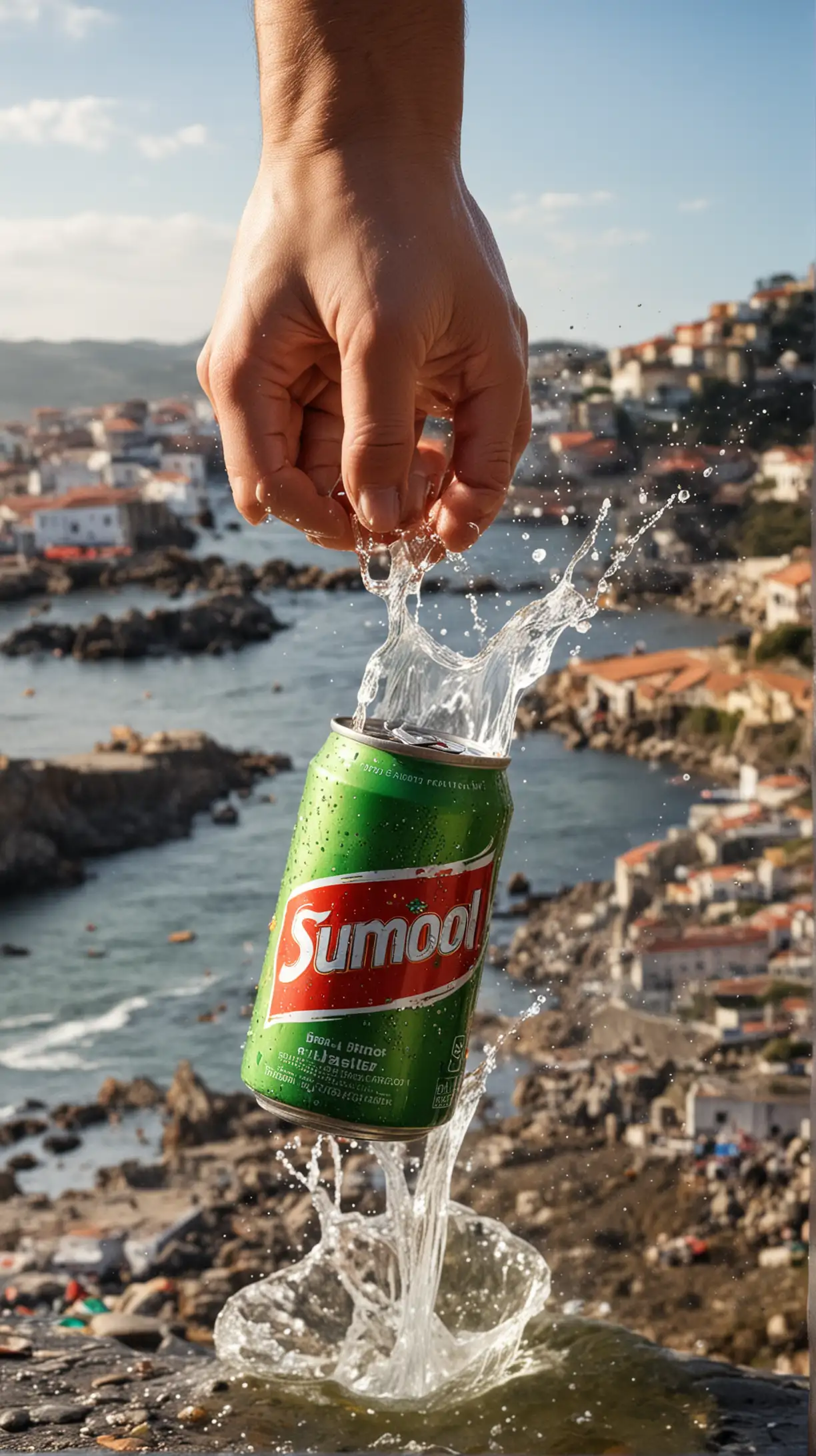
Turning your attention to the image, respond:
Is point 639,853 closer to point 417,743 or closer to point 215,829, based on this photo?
point 215,829

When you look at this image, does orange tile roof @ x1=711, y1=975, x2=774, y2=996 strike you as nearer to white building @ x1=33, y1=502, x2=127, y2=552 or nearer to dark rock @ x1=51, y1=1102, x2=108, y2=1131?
dark rock @ x1=51, y1=1102, x2=108, y2=1131

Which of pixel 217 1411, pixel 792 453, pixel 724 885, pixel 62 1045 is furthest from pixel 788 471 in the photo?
pixel 217 1411

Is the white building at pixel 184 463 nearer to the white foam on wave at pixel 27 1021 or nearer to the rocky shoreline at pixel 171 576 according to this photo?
the rocky shoreline at pixel 171 576

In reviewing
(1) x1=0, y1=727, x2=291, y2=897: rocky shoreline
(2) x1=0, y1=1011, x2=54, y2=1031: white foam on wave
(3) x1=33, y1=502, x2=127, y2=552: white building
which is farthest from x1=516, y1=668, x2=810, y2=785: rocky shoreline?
(2) x1=0, y1=1011, x2=54, y2=1031: white foam on wave

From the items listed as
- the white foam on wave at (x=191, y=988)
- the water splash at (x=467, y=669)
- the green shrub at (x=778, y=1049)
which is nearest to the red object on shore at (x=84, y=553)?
the white foam on wave at (x=191, y=988)

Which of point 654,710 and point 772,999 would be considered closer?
point 772,999

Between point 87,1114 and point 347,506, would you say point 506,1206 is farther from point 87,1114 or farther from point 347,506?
point 347,506

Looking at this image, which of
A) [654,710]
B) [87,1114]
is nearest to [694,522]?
[654,710]
